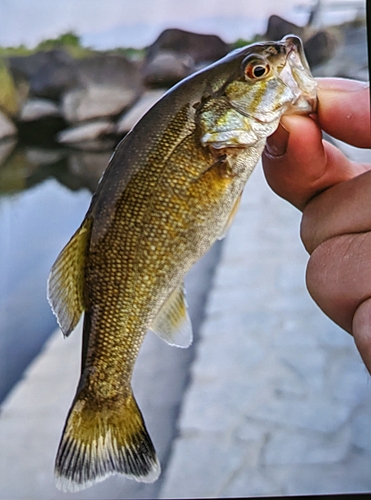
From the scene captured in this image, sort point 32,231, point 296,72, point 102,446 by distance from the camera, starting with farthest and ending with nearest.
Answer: point 32,231
point 102,446
point 296,72

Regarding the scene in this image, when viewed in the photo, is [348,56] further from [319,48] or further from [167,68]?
[167,68]

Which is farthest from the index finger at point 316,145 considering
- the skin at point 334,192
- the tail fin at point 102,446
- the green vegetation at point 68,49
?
the green vegetation at point 68,49

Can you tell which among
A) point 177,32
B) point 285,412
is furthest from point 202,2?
→ point 285,412

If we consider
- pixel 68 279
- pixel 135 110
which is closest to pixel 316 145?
pixel 68 279

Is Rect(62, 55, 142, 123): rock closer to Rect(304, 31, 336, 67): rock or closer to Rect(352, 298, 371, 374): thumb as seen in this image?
Rect(304, 31, 336, 67): rock

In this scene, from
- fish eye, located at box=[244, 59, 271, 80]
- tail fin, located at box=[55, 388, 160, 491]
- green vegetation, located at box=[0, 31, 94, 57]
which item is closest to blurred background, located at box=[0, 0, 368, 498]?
green vegetation, located at box=[0, 31, 94, 57]

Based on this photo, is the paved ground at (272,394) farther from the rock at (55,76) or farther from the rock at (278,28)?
the rock at (55,76)
